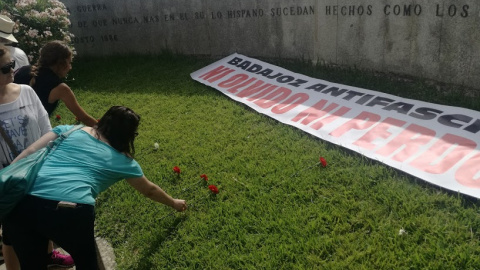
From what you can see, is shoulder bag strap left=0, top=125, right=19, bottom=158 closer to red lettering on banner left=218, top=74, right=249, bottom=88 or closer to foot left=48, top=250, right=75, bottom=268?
foot left=48, top=250, right=75, bottom=268

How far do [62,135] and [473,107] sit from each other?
4334mm

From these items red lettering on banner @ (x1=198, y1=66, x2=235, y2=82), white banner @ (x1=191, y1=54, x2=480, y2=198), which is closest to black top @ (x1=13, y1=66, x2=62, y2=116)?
white banner @ (x1=191, y1=54, x2=480, y2=198)

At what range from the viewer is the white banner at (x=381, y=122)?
3732mm

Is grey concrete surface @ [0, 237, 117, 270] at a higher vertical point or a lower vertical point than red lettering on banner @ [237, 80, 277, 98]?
lower

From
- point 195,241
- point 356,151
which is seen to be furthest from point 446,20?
point 195,241

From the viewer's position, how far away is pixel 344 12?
22.0 feet

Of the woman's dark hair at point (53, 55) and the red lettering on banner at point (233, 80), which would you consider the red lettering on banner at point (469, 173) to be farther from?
the red lettering on banner at point (233, 80)

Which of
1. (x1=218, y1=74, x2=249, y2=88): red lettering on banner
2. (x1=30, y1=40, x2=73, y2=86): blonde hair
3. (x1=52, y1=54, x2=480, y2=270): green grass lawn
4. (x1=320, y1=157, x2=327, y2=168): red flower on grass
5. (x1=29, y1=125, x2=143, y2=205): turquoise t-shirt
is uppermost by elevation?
(x1=30, y1=40, x2=73, y2=86): blonde hair

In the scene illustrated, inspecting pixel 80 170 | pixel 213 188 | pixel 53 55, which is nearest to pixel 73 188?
pixel 80 170

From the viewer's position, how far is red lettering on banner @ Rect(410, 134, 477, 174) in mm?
3721

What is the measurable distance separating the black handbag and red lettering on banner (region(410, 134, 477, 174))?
10.1 ft

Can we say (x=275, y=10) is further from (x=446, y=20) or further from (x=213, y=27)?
(x=446, y=20)

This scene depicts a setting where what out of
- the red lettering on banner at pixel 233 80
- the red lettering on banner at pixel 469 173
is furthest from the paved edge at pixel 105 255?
the red lettering on banner at pixel 233 80

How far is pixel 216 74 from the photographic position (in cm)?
760
